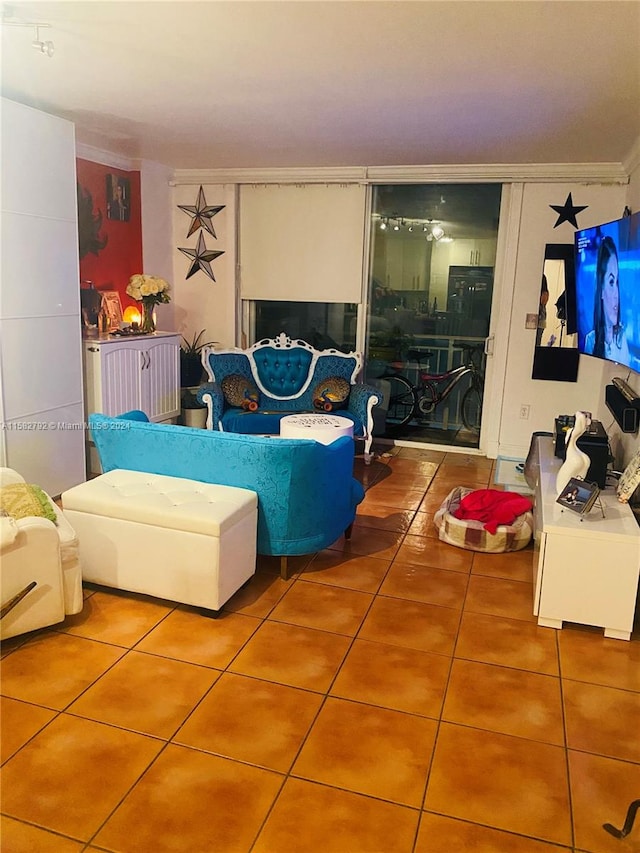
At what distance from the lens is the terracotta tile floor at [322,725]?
6.25 feet

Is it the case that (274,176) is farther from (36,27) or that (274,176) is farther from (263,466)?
(263,466)

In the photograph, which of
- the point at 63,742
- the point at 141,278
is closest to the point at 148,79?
the point at 141,278

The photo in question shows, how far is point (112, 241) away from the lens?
559 centimetres

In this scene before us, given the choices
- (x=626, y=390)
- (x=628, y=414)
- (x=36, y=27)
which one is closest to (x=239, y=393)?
(x=626, y=390)

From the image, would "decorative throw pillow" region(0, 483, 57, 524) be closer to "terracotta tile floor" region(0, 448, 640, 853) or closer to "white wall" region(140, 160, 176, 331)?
"terracotta tile floor" region(0, 448, 640, 853)

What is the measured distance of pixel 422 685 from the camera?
8.48ft

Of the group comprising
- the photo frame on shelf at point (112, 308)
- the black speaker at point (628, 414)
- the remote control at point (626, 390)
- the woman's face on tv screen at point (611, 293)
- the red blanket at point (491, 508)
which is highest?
the woman's face on tv screen at point (611, 293)

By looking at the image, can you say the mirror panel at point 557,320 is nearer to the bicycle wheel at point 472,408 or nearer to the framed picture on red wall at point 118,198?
the bicycle wheel at point 472,408

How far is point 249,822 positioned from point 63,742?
703 millimetres

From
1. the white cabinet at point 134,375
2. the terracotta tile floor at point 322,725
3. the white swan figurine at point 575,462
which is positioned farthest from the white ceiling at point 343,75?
the terracotta tile floor at point 322,725

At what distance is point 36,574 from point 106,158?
151 inches

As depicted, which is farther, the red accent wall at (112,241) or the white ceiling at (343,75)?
the red accent wall at (112,241)

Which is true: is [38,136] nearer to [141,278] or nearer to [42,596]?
[141,278]

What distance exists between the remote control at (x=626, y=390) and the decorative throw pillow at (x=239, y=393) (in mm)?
2809
